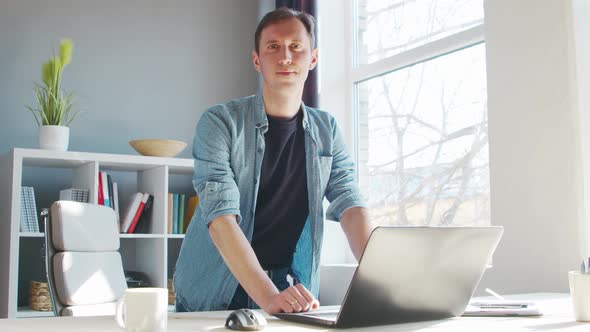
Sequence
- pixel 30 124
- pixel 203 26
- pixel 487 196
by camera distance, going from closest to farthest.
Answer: pixel 487 196
pixel 30 124
pixel 203 26

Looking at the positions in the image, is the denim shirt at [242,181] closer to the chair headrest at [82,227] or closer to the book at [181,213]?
the chair headrest at [82,227]

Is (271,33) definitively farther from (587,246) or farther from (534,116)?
(587,246)

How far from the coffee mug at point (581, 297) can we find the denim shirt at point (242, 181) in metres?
0.67

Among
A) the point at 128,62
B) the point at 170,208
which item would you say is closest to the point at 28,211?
the point at 170,208

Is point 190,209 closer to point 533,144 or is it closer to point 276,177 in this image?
point 276,177

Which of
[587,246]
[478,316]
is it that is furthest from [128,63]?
[478,316]

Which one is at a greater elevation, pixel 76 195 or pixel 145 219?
pixel 76 195

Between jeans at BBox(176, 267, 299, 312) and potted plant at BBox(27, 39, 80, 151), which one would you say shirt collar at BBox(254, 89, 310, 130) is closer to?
jeans at BBox(176, 267, 299, 312)

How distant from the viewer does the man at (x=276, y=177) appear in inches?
67.9

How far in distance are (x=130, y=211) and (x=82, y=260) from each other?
1.44 m

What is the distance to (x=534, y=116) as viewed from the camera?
2186 millimetres

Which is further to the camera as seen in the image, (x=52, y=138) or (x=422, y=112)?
(x=422, y=112)

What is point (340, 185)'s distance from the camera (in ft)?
6.08

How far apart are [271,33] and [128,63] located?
226 centimetres
